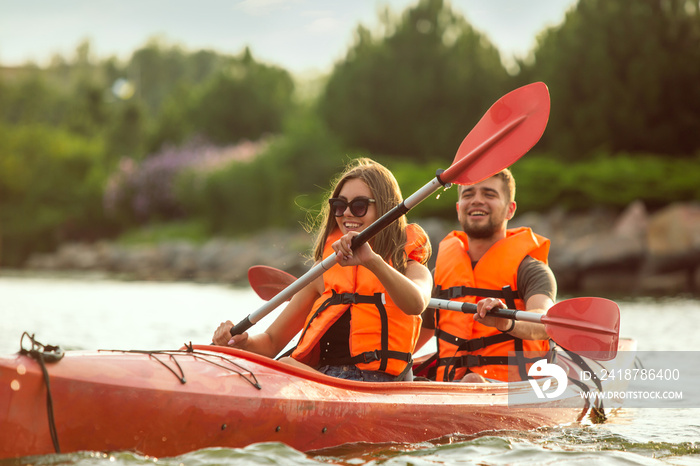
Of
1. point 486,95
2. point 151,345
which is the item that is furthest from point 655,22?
point 151,345

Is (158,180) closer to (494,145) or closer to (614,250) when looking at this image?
(614,250)

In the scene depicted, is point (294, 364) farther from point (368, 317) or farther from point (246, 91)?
point (246, 91)

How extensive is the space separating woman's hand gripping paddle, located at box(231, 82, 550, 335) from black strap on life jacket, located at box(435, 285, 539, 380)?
829 mm

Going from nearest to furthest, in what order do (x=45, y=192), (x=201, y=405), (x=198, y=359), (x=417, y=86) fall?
(x=201, y=405)
(x=198, y=359)
(x=417, y=86)
(x=45, y=192)

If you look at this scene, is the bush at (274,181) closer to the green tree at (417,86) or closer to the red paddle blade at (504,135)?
the green tree at (417,86)

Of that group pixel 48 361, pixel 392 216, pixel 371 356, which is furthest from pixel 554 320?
pixel 48 361

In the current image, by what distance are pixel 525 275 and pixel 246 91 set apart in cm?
2708

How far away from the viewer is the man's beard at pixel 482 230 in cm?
436

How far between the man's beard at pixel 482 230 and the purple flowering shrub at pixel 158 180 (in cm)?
2202

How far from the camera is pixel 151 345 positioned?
7738mm

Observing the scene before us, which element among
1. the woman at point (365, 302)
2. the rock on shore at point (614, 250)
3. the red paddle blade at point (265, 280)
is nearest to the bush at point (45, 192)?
the rock on shore at point (614, 250)

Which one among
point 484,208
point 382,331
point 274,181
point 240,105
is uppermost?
point 240,105

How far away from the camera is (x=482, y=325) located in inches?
165

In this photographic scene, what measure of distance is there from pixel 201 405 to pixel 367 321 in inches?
32.1
